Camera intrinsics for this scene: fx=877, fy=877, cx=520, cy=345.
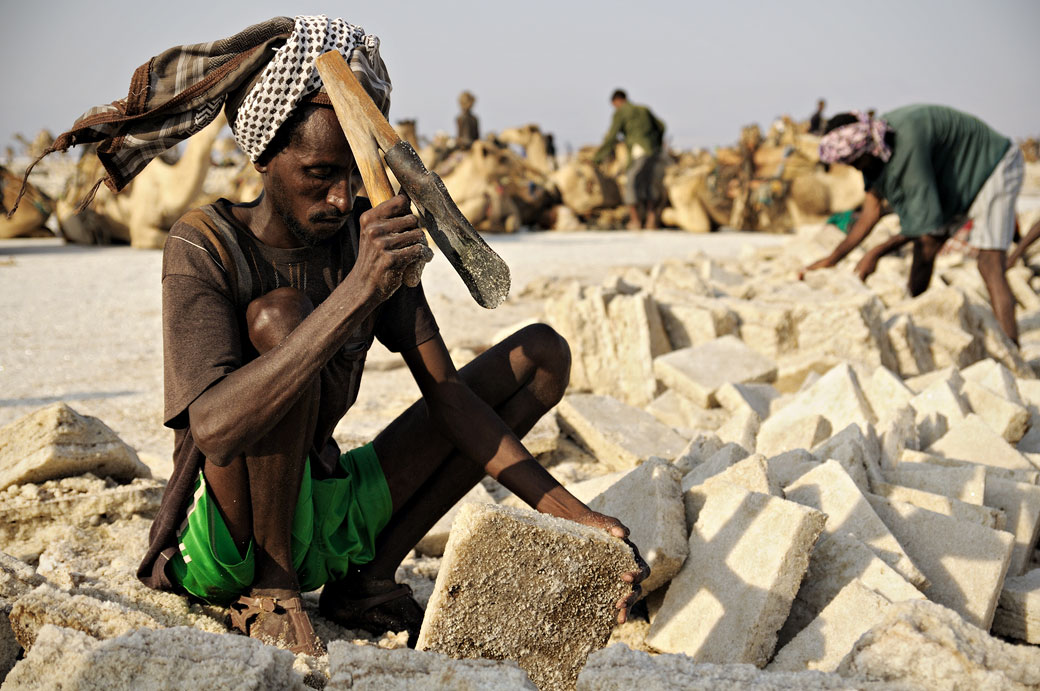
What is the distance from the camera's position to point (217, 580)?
6.85ft

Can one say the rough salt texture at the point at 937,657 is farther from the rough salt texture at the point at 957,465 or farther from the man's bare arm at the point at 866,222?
the man's bare arm at the point at 866,222

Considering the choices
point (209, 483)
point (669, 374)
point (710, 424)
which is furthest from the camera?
point (669, 374)

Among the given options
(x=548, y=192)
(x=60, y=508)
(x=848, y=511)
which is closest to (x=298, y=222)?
(x=60, y=508)

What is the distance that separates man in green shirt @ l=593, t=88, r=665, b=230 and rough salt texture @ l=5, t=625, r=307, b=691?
13.2 metres

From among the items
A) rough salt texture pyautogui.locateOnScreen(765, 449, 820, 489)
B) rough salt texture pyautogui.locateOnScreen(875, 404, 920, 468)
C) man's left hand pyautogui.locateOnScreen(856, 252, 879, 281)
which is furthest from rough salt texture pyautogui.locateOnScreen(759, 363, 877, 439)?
man's left hand pyautogui.locateOnScreen(856, 252, 879, 281)

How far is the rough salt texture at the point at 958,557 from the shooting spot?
2316 millimetres

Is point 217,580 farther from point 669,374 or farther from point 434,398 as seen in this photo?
point 669,374

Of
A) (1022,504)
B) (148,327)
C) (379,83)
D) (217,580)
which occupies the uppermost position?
(379,83)

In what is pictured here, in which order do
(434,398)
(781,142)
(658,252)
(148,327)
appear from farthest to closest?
(781,142) → (658,252) → (148,327) → (434,398)

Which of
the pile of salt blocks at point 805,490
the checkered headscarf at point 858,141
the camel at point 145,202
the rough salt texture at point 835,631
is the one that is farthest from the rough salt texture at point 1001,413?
the camel at point 145,202

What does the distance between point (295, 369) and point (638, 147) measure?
12.9m

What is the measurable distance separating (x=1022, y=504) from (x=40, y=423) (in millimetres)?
3075

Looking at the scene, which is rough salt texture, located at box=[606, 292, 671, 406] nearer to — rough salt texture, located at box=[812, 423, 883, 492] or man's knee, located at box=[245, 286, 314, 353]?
rough salt texture, located at box=[812, 423, 883, 492]

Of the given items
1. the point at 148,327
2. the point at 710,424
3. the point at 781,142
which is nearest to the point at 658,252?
the point at 781,142
